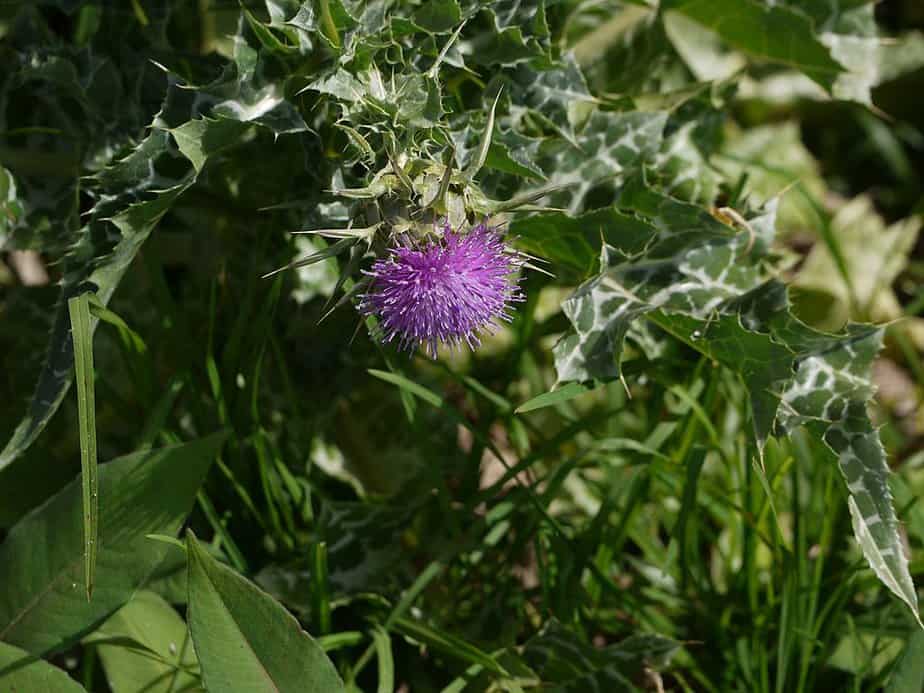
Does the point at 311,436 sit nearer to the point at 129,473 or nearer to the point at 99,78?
the point at 129,473

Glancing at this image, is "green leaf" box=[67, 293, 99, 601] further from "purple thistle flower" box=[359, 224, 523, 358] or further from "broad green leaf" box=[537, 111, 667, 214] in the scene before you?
"broad green leaf" box=[537, 111, 667, 214]

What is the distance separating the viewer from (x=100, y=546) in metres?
1.90

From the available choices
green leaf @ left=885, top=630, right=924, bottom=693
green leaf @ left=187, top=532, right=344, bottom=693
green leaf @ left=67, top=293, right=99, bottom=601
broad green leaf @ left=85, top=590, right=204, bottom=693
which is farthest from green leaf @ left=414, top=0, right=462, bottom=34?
green leaf @ left=885, top=630, right=924, bottom=693

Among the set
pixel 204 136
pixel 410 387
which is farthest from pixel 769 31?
pixel 204 136

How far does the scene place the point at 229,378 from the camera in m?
2.19

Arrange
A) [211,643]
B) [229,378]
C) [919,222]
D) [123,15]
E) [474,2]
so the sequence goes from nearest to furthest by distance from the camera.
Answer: [211,643], [474,2], [229,378], [123,15], [919,222]

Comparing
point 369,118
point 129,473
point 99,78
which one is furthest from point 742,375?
point 99,78

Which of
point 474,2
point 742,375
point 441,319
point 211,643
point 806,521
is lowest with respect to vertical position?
point 806,521

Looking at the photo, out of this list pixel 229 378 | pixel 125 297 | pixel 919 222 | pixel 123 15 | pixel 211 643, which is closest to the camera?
pixel 211 643

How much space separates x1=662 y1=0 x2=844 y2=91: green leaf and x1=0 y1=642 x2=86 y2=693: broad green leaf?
6.98 ft

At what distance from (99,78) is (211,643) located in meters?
1.33

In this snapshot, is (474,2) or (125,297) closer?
(474,2)

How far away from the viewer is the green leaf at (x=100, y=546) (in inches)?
73.6

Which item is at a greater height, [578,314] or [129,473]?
[578,314]
